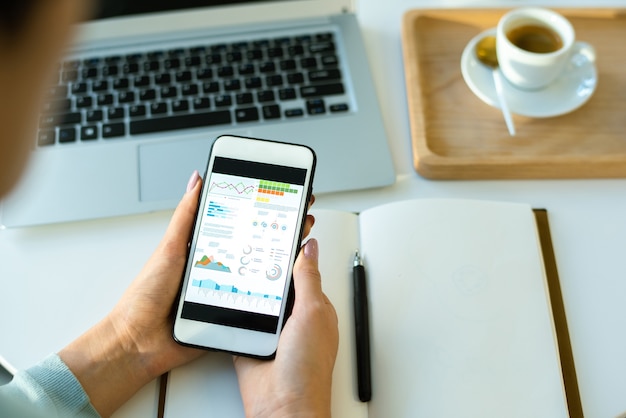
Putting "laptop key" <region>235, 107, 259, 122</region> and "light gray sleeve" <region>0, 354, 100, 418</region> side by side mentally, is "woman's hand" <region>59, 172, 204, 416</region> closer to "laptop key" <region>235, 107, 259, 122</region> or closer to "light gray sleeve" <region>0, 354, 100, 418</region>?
"light gray sleeve" <region>0, 354, 100, 418</region>

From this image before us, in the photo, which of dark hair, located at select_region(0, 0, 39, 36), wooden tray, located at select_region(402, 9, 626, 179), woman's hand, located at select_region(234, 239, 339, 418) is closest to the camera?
dark hair, located at select_region(0, 0, 39, 36)

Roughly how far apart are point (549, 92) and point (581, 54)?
0.21 feet

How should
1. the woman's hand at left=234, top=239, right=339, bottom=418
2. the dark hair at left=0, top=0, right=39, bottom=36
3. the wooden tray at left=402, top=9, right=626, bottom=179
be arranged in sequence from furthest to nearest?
1. the wooden tray at left=402, top=9, right=626, bottom=179
2. the woman's hand at left=234, top=239, right=339, bottom=418
3. the dark hair at left=0, top=0, right=39, bottom=36

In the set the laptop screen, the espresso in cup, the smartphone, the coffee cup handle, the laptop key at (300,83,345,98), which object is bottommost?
the smartphone

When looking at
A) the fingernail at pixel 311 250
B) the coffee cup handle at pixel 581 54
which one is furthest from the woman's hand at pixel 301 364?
the coffee cup handle at pixel 581 54

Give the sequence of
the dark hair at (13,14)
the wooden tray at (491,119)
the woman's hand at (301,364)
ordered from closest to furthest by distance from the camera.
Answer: the dark hair at (13,14) < the woman's hand at (301,364) < the wooden tray at (491,119)

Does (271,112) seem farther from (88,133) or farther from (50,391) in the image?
(50,391)

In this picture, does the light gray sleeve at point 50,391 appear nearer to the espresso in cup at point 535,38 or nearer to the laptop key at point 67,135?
the laptop key at point 67,135

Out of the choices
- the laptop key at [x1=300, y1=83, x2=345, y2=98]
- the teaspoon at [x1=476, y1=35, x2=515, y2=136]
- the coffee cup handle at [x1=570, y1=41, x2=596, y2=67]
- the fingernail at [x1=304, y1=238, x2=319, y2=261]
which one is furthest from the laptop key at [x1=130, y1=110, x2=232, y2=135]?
the coffee cup handle at [x1=570, y1=41, x2=596, y2=67]

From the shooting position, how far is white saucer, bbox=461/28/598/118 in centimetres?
78

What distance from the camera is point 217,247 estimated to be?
644 mm

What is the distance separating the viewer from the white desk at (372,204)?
655mm

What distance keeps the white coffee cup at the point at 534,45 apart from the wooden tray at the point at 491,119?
48 mm

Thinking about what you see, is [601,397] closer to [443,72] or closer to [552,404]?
[552,404]
